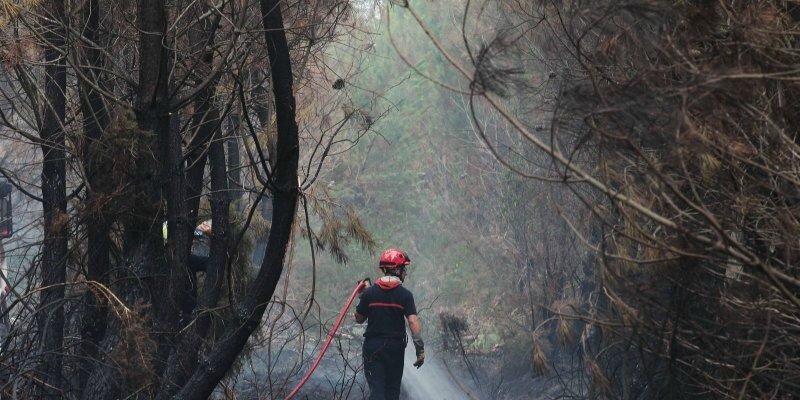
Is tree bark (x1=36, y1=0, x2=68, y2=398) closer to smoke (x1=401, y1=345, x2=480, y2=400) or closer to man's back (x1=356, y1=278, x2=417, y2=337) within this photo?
man's back (x1=356, y1=278, x2=417, y2=337)

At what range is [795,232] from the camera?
18.2ft

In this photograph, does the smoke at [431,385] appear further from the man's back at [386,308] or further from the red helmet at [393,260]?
the red helmet at [393,260]

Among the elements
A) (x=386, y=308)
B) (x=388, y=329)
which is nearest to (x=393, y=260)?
(x=386, y=308)

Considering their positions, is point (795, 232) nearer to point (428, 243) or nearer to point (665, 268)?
point (665, 268)

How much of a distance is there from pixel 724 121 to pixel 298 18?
461 cm

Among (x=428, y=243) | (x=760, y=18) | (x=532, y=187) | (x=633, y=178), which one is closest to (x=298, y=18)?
(x=633, y=178)

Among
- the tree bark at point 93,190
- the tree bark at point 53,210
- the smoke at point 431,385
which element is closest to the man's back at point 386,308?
the tree bark at point 93,190

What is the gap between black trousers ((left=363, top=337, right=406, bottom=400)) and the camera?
11.4m

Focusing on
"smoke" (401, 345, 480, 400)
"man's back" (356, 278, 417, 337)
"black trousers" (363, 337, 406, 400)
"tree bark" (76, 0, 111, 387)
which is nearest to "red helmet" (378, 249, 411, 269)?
"man's back" (356, 278, 417, 337)

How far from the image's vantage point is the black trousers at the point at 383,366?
37.3 feet

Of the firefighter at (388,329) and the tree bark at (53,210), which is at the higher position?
the tree bark at (53,210)

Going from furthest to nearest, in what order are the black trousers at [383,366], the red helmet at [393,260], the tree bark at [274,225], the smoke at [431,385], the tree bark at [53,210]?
the smoke at [431,385], the red helmet at [393,260], the black trousers at [383,366], the tree bark at [53,210], the tree bark at [274,225]

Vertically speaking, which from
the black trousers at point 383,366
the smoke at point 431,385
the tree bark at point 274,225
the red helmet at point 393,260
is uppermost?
the tree bark at point 274,225

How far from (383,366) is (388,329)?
15.5 inches
